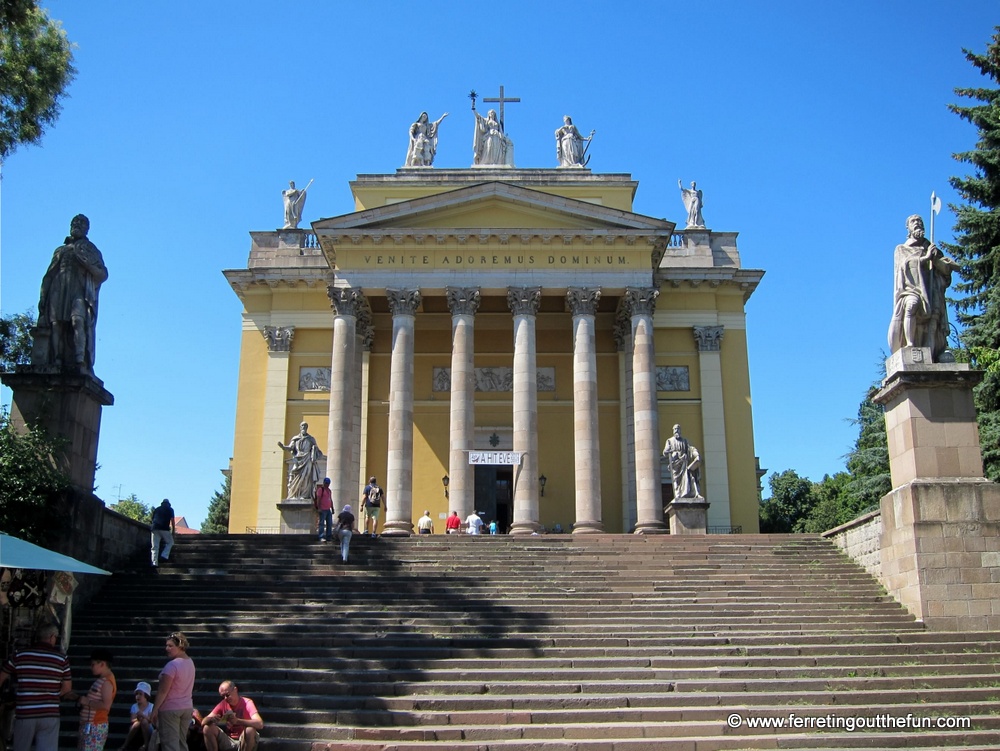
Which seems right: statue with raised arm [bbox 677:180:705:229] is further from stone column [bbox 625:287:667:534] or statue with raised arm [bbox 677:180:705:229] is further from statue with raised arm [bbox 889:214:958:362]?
statue with raised arm [bbox 889:214:958:362]

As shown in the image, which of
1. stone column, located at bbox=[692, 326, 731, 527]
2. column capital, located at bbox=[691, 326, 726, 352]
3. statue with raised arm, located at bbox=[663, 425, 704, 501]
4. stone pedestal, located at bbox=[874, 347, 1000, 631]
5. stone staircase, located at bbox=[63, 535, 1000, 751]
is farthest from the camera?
column capital, located at bbox=[691, 326, 726, 352]

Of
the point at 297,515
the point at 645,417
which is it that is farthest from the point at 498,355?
the point at 297,515

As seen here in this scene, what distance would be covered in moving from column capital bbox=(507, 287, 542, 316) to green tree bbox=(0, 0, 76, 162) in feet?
46.1

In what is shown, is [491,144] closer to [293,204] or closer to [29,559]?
[293,204]

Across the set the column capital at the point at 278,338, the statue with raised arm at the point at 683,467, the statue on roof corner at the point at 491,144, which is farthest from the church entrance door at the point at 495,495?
the statue on roof corner at the point at 491,144

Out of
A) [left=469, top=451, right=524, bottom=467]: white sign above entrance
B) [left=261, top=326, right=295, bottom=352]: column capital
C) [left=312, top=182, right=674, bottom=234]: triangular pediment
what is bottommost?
[left=469, top=451, right=524, bottom=467]: white sign above entrance

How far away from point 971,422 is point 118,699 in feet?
47.1

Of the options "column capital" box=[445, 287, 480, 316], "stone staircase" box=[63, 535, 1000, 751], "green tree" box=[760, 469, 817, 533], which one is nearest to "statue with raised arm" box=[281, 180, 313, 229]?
"column capital" box=[445, 287, 480, 316]

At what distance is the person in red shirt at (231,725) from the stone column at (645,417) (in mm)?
17074

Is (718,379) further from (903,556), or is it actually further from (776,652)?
(776,652)

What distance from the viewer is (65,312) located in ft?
55.3

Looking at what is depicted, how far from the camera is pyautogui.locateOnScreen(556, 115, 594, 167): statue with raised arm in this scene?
34125 mm

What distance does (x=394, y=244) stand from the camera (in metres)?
28.5

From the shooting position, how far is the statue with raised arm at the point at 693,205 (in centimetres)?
3322
